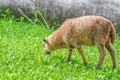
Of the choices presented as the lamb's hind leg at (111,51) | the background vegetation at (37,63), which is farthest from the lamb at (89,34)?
the background vegetation at (37,63)

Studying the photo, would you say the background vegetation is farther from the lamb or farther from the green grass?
the lamb

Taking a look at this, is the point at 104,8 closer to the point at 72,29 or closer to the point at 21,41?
the point at 21,41

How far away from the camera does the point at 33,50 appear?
10.4 meters

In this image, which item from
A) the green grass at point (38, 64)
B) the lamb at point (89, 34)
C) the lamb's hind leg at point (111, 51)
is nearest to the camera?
the green grass at point (38, 64)

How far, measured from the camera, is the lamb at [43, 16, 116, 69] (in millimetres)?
9203

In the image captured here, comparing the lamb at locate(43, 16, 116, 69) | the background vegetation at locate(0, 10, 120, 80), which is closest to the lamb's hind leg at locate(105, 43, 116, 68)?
the lamb at locate(43, 16, 116, 69)

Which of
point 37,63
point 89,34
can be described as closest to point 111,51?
point 89,34

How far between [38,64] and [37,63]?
8 cm

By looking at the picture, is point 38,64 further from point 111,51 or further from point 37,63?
point 111,51

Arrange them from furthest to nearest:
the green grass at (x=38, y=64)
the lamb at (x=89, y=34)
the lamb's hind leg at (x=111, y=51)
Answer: the lamb's hind leg at (x=111, y=51), the lamb at (x=89, y=34), the green grass at (x=38, y=64)

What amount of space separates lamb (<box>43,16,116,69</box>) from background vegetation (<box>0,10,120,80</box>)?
0.38 metres

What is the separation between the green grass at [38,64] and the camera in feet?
26.6

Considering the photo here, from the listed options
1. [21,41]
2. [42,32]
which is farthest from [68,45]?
[42,32]

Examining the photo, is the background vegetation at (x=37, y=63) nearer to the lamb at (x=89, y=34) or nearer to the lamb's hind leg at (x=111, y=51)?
the lamb's hind leg at (x=111, y=51)
